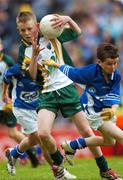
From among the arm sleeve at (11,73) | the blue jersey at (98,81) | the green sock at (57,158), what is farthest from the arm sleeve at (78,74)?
the arm sleeve at (11,73)

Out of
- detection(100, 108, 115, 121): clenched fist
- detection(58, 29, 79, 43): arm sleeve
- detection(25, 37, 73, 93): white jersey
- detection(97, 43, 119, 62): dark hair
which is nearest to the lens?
detection(100, 108, 115, 121): clenched fist

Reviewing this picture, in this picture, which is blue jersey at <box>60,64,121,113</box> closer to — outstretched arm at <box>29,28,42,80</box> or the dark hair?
the dark hair

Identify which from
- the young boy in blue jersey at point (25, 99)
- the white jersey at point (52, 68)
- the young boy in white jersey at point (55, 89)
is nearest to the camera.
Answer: the young boy in white jersey at point (55, 89)

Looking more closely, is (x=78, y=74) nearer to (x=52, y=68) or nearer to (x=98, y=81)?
(x=98, y=81)

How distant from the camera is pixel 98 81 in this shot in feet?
26.8

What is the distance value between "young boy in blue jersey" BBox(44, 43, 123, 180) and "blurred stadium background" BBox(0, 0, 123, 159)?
25.3 feet

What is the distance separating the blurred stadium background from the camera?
16.3m

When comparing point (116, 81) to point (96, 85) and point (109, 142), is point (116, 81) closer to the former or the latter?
point (96, 85)

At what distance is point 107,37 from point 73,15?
0.99m

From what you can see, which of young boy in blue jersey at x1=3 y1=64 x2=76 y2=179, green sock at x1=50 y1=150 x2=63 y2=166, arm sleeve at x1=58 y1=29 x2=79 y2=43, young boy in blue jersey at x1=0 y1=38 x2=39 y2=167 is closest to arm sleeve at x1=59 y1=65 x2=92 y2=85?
Answer: arm sleeve at x1=58 y1=29 x2=79 y2=43

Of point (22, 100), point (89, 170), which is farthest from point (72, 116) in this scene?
point (89, 170)

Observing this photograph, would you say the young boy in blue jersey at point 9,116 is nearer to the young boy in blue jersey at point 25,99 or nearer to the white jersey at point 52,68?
the young boy in blue jersey at point 25,99

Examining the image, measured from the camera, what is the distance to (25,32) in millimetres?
8938

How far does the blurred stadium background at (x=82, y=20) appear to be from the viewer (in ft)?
53.4
